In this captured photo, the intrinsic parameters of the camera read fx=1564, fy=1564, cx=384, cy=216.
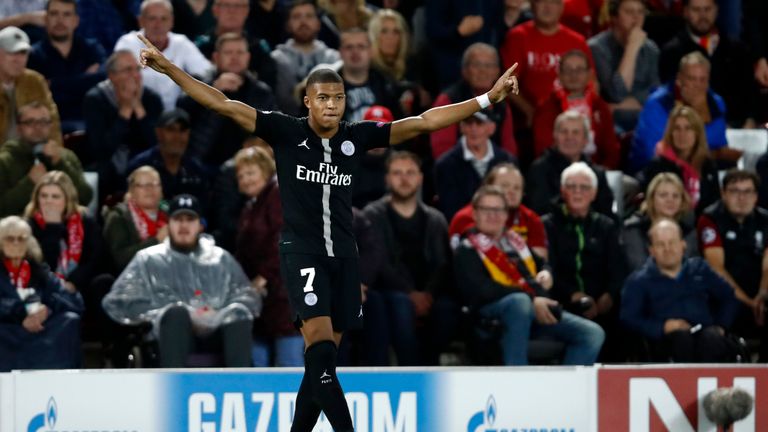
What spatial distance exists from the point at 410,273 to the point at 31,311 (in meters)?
2.83

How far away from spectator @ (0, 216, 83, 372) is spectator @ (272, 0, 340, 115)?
3.10 meters

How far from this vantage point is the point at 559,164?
12469 mm

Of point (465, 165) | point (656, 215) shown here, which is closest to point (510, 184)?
point (465, 165)

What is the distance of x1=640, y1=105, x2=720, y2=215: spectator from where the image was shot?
12.7m

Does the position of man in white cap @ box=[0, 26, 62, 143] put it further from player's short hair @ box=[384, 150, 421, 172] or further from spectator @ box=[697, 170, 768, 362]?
spectator @ box=[697, 170, 768, 362]

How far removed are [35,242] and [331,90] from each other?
3796 millimetres

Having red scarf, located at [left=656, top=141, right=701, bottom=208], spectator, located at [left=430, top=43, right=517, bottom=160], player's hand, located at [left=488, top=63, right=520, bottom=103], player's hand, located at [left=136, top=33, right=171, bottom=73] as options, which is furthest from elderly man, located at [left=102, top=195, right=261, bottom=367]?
red scarf, located at [left=656, top=141, right=701, bottom=208]

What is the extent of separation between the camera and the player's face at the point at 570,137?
1244 cm

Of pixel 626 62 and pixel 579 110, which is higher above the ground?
pixel 626 62

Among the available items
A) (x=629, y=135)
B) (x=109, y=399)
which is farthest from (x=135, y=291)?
(x=629, y=135)

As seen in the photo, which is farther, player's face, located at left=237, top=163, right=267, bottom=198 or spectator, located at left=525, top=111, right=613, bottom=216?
spectator, located at left=525, top=111, right=613, bottom=216

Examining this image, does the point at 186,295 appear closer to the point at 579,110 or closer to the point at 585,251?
the point at 585,251

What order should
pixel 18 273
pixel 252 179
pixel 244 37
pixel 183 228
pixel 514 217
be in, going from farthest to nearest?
1. pixel 244 37
2. pixel 514 217
3. pixel 252 179
4. pixel 183 228
5. pixel 18 273

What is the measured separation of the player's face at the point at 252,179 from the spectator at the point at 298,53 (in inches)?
64.0
